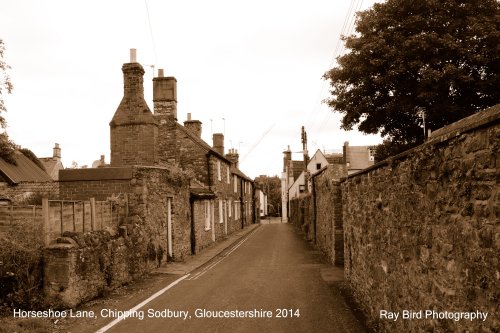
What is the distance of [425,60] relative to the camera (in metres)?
19.9

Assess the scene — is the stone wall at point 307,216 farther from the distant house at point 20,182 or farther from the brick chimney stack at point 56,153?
the brick chimney stack at point 56,153

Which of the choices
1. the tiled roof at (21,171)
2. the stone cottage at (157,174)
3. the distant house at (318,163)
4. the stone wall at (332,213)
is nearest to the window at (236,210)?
the stone cottage at (157,174)

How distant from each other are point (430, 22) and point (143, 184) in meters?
15.2

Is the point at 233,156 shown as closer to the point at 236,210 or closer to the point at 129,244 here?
the point at 236,210

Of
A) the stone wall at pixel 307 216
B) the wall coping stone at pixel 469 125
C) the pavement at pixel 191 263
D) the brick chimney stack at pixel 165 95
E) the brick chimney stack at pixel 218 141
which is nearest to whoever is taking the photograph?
the wall coping stone at pixel 469 125

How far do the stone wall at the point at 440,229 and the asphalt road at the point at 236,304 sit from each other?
1.27m

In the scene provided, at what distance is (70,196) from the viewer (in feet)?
48.5

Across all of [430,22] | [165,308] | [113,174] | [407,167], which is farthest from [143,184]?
[430,22]

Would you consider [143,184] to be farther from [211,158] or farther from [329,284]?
[211,158]

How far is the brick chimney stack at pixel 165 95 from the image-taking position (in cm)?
2342

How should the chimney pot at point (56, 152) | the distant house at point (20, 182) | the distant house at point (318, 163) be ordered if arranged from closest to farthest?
the distant house at point (20, 182), the chimney pot at point (56, 152), the distant house at point (318, 163)

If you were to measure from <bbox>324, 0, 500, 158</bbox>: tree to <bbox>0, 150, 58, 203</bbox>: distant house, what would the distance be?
16.7m

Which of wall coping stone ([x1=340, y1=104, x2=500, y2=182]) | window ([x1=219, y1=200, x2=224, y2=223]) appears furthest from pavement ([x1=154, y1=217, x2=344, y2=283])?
Result: window ([x1=219, y1=200, x2=224, y2=223])

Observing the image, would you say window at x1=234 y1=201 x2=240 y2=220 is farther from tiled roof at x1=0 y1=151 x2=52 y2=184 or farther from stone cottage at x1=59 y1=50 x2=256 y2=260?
tiled roof at x1=0 y1=151 x2=52 y2=184
